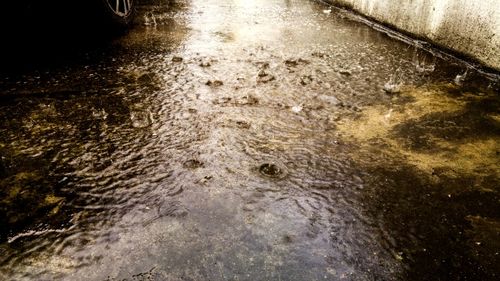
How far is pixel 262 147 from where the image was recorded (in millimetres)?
2477

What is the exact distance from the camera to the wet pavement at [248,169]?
1.67m

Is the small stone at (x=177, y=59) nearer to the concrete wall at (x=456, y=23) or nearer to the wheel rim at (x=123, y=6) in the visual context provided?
the wheel rim at (x=123, y=6)

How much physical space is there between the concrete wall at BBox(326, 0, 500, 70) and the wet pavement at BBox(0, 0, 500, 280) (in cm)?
25

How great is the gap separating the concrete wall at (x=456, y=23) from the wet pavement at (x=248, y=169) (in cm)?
25

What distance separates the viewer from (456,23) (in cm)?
409

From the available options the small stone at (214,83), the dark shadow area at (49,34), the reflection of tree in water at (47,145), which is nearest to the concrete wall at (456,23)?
the small stone at (214,83)

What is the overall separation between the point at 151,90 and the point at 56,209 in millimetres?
1617

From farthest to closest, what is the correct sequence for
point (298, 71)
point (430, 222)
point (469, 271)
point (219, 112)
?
1. point (298, 71)
2. point (219, 112)
3. point (430, 222)
4. point (469, 271)

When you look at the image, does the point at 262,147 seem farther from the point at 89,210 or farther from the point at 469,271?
the point at 469,271

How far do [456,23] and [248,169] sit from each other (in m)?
3.28

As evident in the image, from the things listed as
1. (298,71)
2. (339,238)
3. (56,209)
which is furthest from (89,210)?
(298,71)

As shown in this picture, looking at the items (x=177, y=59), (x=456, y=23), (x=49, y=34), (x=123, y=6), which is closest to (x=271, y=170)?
(x=177, y=59)

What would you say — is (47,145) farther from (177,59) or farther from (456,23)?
(456,23)

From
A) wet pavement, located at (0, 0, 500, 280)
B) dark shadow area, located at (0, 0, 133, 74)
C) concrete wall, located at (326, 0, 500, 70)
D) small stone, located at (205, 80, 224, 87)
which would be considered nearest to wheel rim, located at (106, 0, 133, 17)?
dark shadow area, located at (0, 0, 133, 74)
